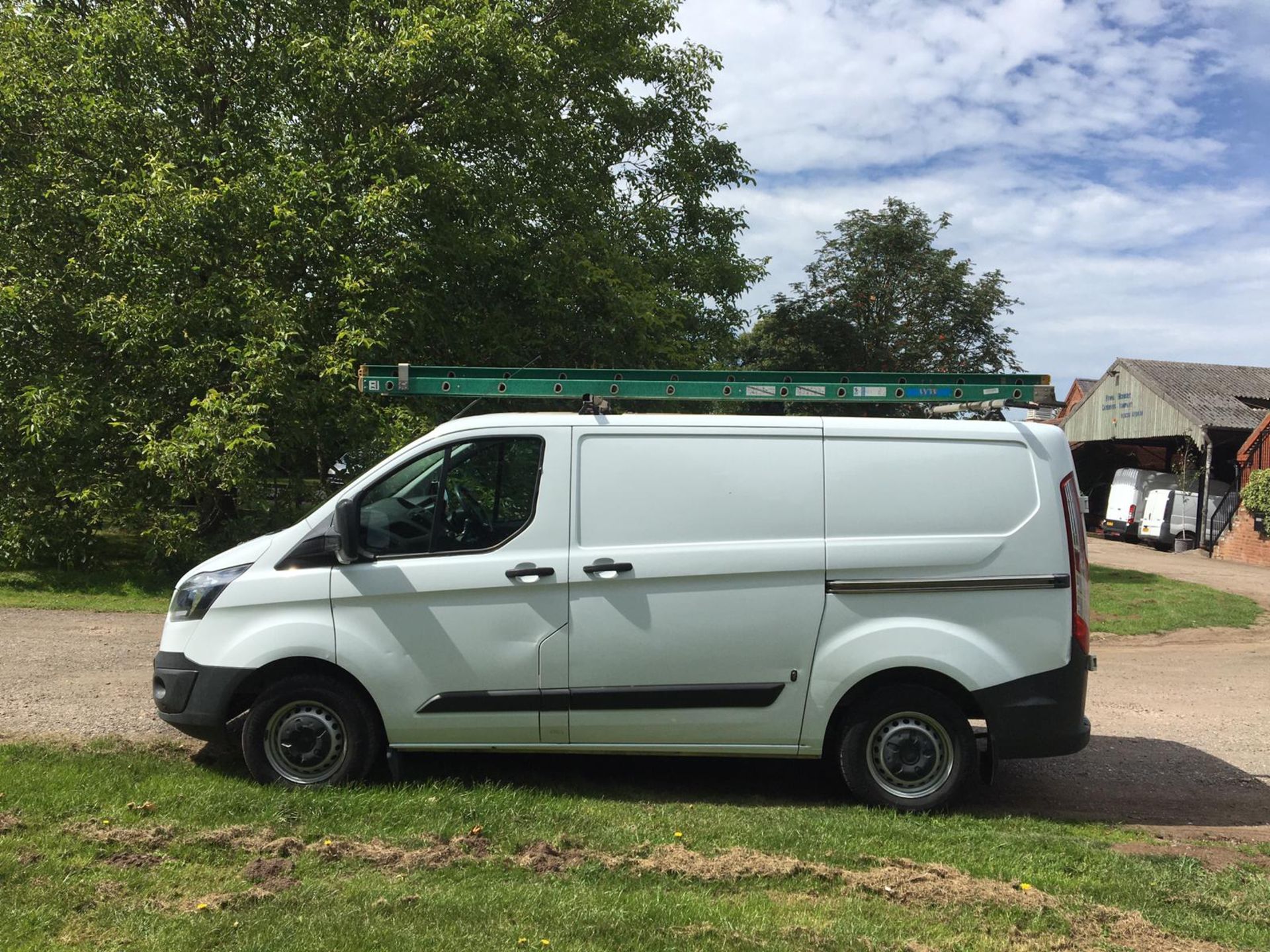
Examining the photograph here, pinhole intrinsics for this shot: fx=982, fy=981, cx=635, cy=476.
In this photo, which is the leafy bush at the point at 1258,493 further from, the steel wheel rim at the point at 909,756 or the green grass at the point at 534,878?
the steel wheel rim at the point at 909,756

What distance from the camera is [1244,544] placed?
26406mm

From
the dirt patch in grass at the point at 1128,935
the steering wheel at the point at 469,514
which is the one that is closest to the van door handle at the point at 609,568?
the steering wheel at the point at 469,514

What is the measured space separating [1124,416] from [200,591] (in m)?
36.8

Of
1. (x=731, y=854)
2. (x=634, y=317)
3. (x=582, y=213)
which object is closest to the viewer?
(x=731, y=854)

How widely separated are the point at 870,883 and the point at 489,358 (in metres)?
13.7

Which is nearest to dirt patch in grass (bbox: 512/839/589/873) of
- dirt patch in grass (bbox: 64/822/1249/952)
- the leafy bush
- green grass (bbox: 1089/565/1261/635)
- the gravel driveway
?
dirt patch in grass (bbox: 64/822/1249/952)

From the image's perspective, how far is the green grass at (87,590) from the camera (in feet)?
40.2

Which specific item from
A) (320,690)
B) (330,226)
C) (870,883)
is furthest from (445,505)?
(330,226)

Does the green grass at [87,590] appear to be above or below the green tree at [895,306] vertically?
below

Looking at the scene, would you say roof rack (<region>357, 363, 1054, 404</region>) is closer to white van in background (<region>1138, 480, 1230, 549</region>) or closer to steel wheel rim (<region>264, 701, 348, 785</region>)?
steel wheel rim (<region>264, 701, 348, 785</region>)

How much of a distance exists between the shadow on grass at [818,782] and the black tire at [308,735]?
0.29 metres

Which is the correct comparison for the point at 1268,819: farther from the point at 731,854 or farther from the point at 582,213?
the point at 582,213

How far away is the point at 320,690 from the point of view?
524 cm

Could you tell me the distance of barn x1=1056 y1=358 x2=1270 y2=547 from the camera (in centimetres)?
3091
